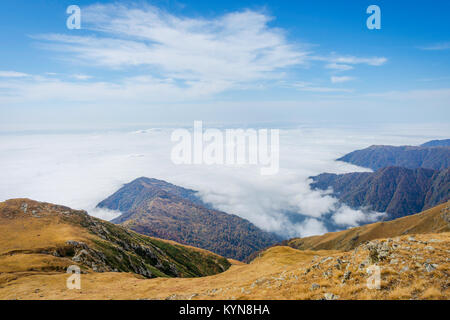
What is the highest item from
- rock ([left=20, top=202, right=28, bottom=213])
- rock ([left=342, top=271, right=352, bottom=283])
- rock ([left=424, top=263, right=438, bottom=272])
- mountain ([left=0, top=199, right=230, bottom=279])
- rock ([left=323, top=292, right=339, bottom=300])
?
rock ([left=424, top=263, right=438, bottom=272])

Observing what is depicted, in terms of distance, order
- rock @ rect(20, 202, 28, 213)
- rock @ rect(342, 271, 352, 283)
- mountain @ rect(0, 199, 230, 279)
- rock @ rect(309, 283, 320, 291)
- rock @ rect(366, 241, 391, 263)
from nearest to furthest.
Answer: rock @ rect(309, 283, 320, 291) → rock @ rect(342, 271, 352, 283) → rock @ rect(366, 241, 391, 263) → mountain @ rect(0, 199, 230, 279) → rock @ rect(20, 202, 28, 213)

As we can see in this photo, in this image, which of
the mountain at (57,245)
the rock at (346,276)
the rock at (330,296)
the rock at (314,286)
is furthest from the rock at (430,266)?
the mountain at (57,245)

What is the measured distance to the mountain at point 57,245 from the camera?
176ft

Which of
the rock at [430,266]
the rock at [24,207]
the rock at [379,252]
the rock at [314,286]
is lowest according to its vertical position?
the rock at [24,207]

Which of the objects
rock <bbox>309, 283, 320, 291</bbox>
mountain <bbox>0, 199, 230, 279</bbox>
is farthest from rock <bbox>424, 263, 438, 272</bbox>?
mountain <bbox>0, 199, 230, 279</bbox>

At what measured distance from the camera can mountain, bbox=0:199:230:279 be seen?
53656 mm

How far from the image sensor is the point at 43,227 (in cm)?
8531

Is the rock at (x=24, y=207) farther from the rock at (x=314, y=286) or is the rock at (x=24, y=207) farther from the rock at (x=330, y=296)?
the rock at (x=330, y=296)

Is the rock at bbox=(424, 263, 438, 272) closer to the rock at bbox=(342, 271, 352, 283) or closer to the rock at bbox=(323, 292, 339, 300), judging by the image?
the rock at bbox=(342, 271, 352, 283)

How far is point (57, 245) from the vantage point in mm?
66750
